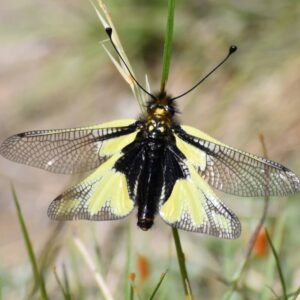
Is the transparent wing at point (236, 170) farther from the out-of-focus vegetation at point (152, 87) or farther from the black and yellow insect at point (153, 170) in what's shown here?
the out-of-focus vegetation at point (152, 87)

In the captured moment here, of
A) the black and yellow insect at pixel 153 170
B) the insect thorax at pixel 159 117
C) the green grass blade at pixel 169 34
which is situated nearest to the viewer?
the green grass blade at pixel 169 34

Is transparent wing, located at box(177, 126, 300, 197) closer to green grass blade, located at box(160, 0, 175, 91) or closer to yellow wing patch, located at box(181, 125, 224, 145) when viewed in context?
yellow wing patch, located at box(181, 125, 224, 145)

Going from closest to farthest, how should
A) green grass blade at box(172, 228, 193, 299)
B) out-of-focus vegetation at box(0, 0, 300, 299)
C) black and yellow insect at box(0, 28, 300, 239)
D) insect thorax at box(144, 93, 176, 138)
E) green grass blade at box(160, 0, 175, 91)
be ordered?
green grass blade at box(160, 0, 175, 91)
green grass blade at box(172, 228, 193, 299)
black and yellow insect at box(0, 28, 300, 239)
insect thorax at box(144, 93, 176, 138)
out-of-focus vegetation at box(0, 0, 300, 299)

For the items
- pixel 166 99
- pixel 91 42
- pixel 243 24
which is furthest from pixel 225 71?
pixel 166 99

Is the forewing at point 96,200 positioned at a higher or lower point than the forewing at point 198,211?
higher

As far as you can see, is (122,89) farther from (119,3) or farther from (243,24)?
(243,24)

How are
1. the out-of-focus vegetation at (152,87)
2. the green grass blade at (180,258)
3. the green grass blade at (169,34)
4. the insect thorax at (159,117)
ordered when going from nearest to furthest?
the green grass blade at (169,34) → the green grass blade at (180,258) → the insect thorax at (159,117) → the out-of-focus vegetation at (152,87)

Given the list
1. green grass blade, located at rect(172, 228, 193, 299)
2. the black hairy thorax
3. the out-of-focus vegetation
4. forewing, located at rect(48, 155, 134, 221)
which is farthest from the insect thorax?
the out-of-focus vegetation

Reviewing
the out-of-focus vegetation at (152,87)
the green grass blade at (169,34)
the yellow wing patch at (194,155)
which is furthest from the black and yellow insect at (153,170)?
the out-of-focus vegetation at (152,87)
